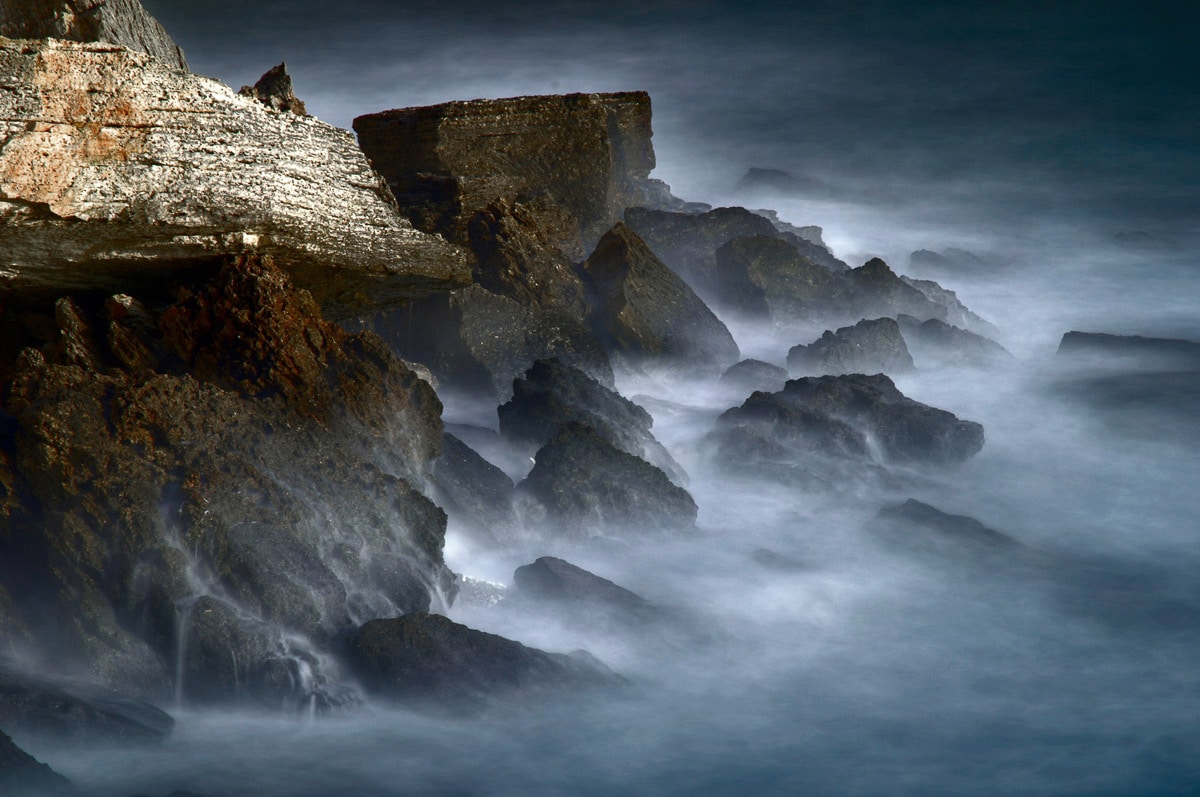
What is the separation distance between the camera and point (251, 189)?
4328mm

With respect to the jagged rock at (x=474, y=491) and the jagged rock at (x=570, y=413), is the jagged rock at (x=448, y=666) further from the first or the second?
the jagged rock at (x=570, y=413)

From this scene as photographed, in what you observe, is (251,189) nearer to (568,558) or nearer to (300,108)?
(300,108)

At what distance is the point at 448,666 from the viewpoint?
142 inches

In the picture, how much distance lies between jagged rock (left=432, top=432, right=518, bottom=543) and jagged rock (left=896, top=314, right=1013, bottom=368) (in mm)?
3643

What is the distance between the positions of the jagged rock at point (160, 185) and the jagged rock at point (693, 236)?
3.70 metres

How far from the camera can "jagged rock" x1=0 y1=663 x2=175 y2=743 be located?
320cm

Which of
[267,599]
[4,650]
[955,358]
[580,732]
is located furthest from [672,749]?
[955,358]

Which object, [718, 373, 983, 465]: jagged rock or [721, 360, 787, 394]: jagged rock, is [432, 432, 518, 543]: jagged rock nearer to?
[718, 373, 983, 465]: jagged rock

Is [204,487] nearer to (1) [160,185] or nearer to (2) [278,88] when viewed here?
(1) [160,185]

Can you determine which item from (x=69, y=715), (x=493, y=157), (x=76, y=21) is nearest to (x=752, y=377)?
(x=493, y=157)

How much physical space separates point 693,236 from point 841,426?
115 inches

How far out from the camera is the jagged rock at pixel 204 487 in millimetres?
3645

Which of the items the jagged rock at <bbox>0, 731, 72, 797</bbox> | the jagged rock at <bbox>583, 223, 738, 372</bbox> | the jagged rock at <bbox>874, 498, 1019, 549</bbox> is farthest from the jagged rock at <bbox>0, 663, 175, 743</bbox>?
the jagged rock at <bbox>583, 223, 738, 372</bbox>

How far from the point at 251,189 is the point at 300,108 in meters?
0.63
